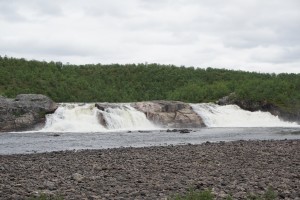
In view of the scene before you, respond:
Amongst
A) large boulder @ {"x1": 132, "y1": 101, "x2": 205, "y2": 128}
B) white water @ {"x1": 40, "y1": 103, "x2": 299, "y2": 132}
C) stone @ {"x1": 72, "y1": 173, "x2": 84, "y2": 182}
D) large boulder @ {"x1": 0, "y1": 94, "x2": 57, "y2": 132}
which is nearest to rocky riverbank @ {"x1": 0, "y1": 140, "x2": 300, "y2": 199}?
stone @ {"x1": 72, "y1": 173, "x2": 84, "y2": 182}

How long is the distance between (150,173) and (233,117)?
160ft

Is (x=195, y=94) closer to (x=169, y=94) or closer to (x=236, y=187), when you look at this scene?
(x=169, y=94)

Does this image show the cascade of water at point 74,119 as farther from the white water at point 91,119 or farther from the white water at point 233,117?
the white water at point 233,117

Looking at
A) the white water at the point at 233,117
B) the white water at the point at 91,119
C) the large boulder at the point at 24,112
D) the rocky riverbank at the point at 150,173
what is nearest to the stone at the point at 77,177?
the rocky riverbank at the point at 150,173

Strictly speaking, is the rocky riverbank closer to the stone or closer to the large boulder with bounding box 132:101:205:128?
the stone

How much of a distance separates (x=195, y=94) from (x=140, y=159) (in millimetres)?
61540

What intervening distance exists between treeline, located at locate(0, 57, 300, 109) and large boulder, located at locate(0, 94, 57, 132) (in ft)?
45.5

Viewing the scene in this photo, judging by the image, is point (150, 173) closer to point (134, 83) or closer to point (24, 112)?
point (24, 112)

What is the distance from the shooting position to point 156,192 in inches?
553

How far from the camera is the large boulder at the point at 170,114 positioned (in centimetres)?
5809

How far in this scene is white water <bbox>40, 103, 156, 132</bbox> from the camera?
52625 millimetres

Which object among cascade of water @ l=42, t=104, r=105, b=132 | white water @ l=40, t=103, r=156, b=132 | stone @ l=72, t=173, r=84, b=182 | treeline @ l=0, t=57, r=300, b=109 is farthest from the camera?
treeline @ l=0, t=57, r=300, b=109

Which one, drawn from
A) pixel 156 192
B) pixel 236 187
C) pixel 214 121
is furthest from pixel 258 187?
pixel 214 121

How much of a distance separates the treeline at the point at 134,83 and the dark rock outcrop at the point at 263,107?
81 cm
